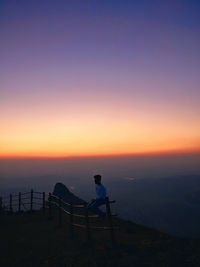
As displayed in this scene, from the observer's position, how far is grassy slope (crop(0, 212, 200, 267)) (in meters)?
8.28

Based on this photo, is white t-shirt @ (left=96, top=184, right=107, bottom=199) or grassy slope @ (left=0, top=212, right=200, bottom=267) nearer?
grassy slope @ (left=0, top=212, right=200, bottom=267)

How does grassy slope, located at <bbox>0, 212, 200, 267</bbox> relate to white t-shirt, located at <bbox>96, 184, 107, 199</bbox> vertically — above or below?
below

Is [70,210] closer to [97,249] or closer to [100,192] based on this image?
[100,192]

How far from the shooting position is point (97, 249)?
377 inches

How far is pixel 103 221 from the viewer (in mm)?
15383

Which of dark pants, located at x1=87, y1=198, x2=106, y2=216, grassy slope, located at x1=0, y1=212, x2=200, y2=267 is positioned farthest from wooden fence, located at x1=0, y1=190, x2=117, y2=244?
grassy slope, located at x1=0, y1=212, x2=200, y2=267

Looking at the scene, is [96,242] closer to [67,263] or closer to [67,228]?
[67,263]

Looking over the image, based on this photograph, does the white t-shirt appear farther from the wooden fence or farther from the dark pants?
the wooden fence

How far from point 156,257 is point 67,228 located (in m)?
7.18

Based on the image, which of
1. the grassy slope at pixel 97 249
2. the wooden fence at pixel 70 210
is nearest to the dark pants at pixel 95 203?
the wooden fence at pixel 70 210

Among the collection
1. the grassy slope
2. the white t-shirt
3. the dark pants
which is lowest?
the grassy slope

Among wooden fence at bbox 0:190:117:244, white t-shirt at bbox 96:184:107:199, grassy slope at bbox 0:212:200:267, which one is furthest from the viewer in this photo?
white t-shirt at bbox 96:184:107:199

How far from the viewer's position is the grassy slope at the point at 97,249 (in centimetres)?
828

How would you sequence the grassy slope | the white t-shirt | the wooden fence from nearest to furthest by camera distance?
the grassy slope < the wooden fence < the white t-shirt
